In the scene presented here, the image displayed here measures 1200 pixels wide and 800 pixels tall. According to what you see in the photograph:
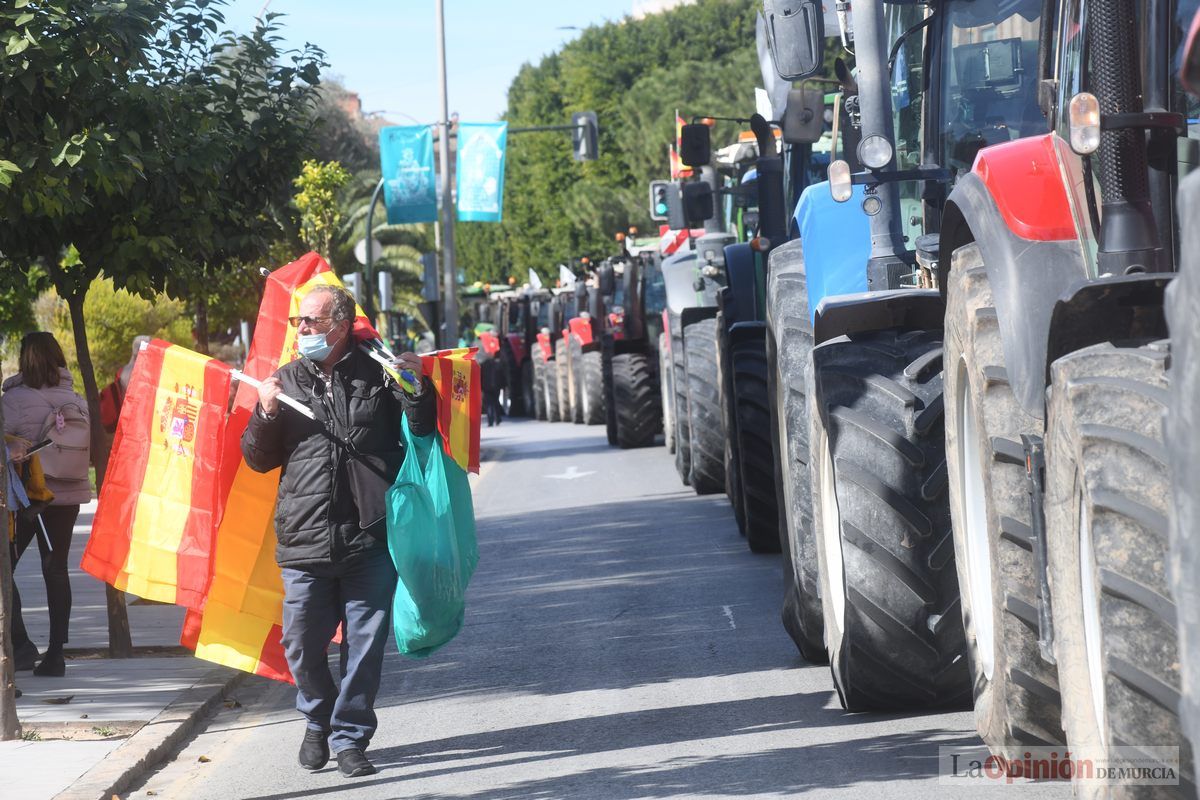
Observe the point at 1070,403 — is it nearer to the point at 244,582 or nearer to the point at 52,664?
the point at 244,582

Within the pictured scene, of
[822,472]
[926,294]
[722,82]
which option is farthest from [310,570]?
[722,82]

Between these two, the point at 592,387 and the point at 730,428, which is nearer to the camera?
the point at 730,428

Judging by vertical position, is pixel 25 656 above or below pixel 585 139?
below

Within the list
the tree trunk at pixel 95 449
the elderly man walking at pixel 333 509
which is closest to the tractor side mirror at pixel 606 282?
the tree trunk at pixel 95 449

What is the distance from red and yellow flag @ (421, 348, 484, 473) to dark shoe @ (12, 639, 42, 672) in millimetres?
3198

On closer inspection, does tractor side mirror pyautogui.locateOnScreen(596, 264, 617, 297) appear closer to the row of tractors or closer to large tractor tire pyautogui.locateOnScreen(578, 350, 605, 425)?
large tractor tire pyautogui.locateOnScreen(578, 350, 605, 425)

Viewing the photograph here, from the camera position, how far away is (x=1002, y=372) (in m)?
4.79

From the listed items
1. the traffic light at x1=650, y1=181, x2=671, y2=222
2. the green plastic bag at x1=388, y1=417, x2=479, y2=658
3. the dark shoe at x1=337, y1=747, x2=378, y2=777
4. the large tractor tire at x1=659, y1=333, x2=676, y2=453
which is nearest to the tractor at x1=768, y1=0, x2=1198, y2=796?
the green plastic bag at x1=388, y1=417, x2=479, y2=658

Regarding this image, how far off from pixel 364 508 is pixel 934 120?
2746 mm

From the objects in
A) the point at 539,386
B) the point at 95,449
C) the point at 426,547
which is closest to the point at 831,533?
the point at 426,547

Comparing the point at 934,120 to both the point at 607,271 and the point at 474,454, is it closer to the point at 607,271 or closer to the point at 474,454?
the point at 474,454

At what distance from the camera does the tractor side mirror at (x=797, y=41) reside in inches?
259

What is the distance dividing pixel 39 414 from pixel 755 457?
478 centimetres

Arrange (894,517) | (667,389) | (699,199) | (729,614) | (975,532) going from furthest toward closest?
(667,389), (699,199), (729,614), (894,517), (975,532)
